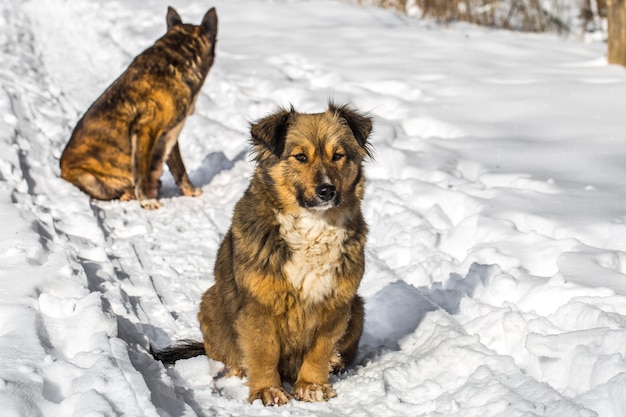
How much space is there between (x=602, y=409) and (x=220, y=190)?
18.9 feet

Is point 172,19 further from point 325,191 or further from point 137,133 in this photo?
point 325,191

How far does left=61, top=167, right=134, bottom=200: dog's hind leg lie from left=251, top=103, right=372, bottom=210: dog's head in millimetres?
3970

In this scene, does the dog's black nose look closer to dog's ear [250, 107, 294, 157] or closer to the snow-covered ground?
dog's ear [250, 107, 294, 157]

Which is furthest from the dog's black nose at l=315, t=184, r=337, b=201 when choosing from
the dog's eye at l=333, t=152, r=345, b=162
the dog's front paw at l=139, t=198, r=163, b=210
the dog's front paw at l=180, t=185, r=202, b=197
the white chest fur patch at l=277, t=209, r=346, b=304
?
the dog's front paw at l=180, t=185, r=202, b=197

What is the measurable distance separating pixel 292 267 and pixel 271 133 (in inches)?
33.3

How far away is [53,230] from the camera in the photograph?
20.5 ft

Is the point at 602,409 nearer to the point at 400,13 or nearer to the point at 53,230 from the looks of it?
the point at 53,230

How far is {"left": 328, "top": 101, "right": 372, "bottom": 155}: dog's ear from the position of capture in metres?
4.71

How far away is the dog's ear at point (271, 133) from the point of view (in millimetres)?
4461

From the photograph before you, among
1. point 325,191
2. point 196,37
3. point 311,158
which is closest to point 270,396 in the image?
point 325,191

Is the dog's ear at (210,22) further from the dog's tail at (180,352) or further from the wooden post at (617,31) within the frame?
the wooden post at (617,31)

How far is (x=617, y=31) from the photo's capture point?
11656 mm

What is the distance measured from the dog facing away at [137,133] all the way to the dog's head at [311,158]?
378cm

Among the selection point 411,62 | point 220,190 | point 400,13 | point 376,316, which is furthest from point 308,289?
point 400,13
